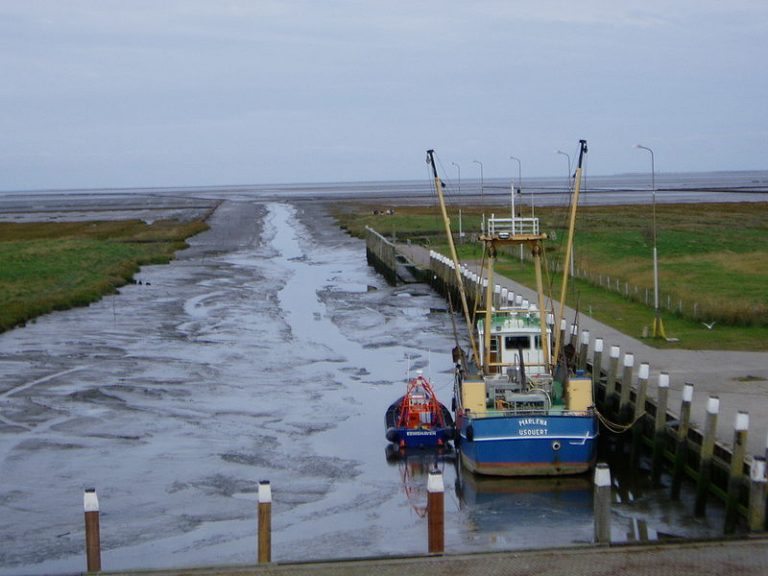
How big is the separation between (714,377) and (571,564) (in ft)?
58.6

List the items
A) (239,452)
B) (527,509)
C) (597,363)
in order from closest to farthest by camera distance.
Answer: (527,509) → (239,452) → (597,363)

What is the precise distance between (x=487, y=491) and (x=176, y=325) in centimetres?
3259

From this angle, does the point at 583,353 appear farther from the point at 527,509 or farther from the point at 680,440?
the point at 527,509

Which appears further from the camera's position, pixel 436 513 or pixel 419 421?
pixel 419 421

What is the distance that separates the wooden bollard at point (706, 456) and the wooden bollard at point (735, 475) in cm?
144

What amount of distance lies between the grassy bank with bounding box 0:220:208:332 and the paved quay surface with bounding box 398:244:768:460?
29944 millimetres

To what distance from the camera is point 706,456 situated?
2469cm

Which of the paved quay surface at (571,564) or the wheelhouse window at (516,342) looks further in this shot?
the wheelhouse window at (516,342)

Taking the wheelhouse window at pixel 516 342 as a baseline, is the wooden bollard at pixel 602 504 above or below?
below

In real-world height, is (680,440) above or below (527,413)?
below

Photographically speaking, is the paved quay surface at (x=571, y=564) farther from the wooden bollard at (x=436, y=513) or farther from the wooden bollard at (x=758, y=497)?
the wooden bollard at (x=758, y=497)

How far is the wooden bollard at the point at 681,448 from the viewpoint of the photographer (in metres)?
26.2

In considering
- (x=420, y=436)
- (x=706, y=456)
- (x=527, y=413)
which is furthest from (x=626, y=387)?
(x=706, y=456)

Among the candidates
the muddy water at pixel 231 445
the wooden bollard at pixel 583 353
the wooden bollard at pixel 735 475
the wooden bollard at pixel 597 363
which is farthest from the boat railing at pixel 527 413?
the wooden bollard at pixel 583 353
